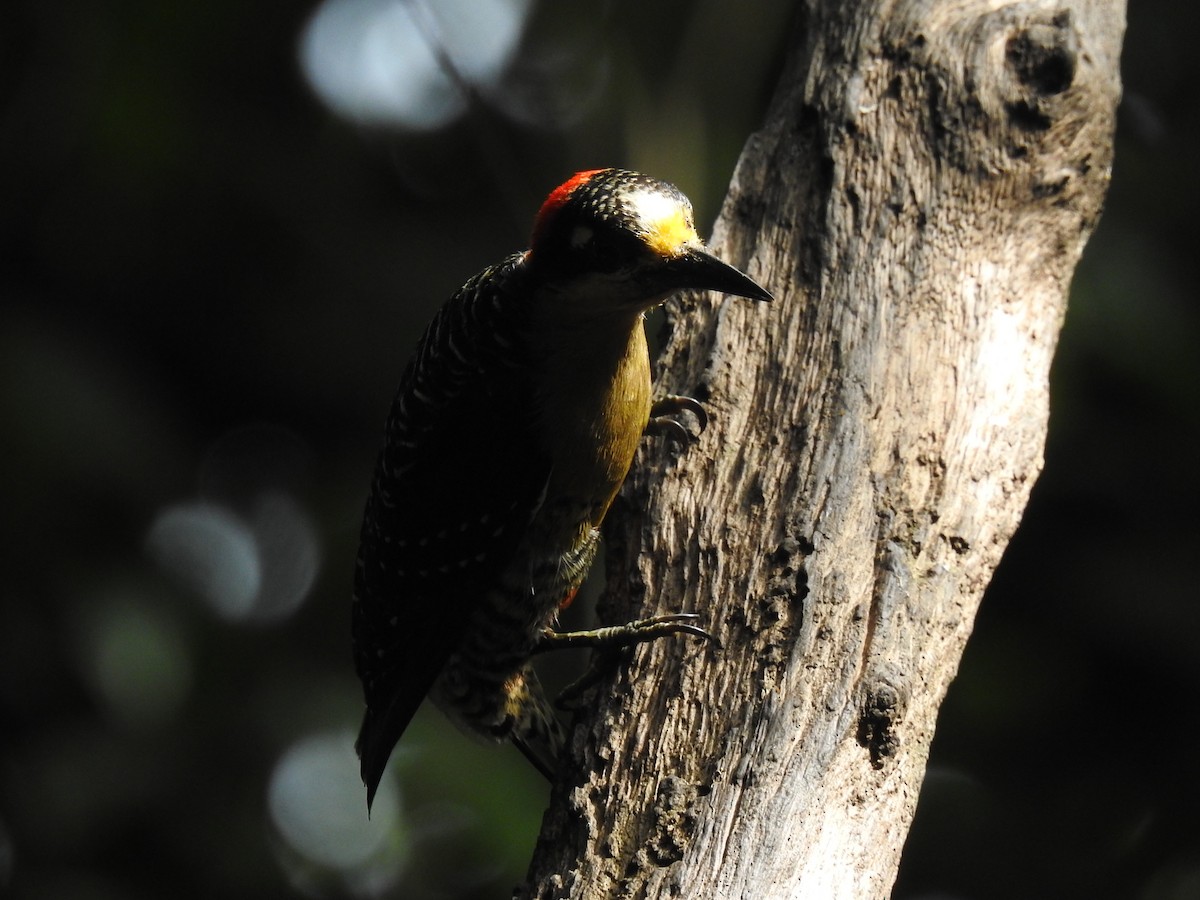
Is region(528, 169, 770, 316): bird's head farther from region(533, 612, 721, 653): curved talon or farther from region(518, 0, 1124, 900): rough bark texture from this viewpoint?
region(533, 612, 721, 653): curved talon

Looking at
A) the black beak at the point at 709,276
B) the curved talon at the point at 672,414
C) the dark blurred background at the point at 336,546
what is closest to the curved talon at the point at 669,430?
the curved talon at the point at 672,414

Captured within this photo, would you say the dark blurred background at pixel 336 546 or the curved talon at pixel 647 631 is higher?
the dark blurred background at pixel 336 546

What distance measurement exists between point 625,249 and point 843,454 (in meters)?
0.64

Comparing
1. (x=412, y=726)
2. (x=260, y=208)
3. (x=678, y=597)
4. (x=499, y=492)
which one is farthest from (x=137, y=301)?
(x=678, y=597)

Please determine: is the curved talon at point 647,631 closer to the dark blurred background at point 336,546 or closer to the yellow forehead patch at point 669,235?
the yellow forehead patch at point 669,235

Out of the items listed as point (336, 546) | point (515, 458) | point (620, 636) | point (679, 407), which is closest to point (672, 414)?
point (679, 407)

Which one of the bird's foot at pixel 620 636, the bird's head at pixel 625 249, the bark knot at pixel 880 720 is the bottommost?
the bark knot at pixel 880 720

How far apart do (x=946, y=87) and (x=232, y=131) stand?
159 inches

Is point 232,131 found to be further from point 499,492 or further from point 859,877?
point 859,877

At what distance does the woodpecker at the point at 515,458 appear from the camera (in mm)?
2770

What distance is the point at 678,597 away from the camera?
272 centimetres

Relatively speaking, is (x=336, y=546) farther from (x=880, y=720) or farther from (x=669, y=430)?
(x=880, y=720)

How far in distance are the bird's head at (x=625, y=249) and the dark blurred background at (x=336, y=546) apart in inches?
59.3

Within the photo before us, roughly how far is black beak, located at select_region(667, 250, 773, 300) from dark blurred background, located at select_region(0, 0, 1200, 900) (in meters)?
1.65
